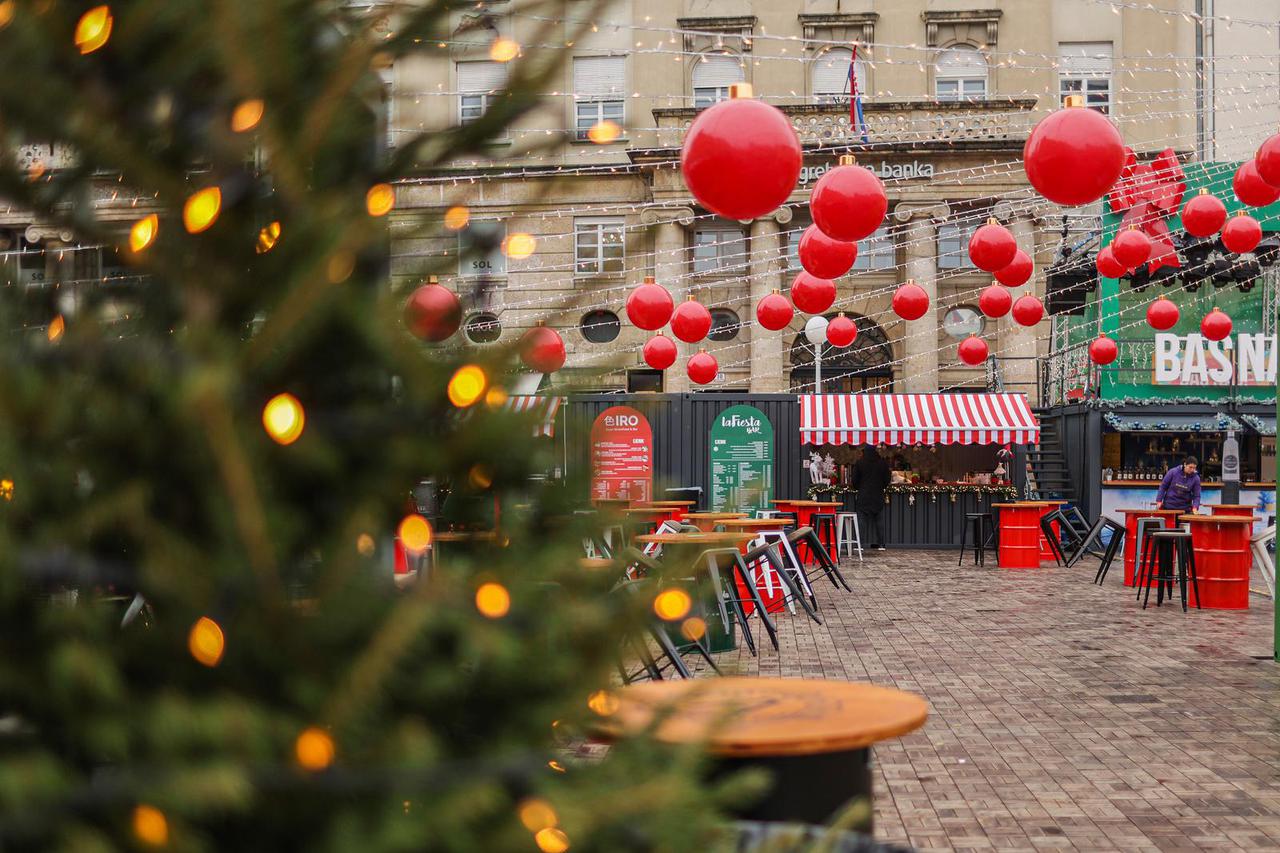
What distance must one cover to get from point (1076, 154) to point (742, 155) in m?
2.21

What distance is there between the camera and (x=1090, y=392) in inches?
882

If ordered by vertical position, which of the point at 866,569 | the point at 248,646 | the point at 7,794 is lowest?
the point at 866,569

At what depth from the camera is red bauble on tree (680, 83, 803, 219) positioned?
6.23 metres

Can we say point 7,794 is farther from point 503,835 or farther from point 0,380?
point 503,835

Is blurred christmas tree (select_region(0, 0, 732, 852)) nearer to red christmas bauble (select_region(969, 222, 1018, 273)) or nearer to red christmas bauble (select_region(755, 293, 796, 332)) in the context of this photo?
red christmas bauble (select_region(969, 222, 1018, 273))

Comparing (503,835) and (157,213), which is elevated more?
(157,213)

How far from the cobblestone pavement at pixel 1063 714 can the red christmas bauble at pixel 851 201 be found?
320 cm

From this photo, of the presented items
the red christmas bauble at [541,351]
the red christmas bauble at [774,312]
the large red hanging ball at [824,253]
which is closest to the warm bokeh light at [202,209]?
the red christmas bauble at [541,351]

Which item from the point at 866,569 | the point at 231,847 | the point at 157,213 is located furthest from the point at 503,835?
the point at 866,569

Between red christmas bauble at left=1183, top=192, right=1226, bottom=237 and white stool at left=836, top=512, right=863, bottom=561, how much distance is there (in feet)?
32.4

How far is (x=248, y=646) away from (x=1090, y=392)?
74.4 ft

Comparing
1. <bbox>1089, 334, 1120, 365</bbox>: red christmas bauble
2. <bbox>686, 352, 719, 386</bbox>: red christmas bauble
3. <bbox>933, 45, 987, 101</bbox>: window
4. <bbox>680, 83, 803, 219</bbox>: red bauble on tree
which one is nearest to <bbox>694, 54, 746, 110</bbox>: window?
<bbox>933, 45, 987, 101</bbox>: window

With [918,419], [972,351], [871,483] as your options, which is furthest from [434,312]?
[918,419]

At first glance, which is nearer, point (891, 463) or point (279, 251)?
point (279, 251)
